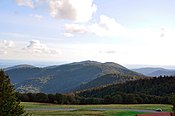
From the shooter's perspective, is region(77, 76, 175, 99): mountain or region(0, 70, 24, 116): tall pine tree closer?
region(0, 70, 24, 116): tall pine tree

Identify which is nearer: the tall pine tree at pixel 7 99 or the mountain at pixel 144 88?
the tall pine tree at pixel 7 99

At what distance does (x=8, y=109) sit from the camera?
24484 mm

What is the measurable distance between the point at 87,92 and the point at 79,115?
10870 centimetres

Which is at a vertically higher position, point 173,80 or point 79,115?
point 173,80

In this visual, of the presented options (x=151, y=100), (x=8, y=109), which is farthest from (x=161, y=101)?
(x=8, y=109)

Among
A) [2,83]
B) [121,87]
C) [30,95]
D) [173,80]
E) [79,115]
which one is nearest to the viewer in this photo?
[2,83]

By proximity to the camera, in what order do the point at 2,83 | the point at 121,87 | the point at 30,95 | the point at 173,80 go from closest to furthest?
1. the point at 2,83
2. the point at 30,95
3. the point at 173,80
4. the point at 121,87

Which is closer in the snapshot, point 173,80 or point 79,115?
point 79,115

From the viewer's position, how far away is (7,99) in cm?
2444

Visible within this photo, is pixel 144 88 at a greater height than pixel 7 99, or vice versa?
pixel 144 88

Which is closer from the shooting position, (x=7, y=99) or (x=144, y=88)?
(x=7, y=99)

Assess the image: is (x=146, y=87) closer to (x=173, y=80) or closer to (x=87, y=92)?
(x=173, y=80)

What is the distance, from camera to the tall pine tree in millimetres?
24297

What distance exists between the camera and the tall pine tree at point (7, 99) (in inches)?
957
